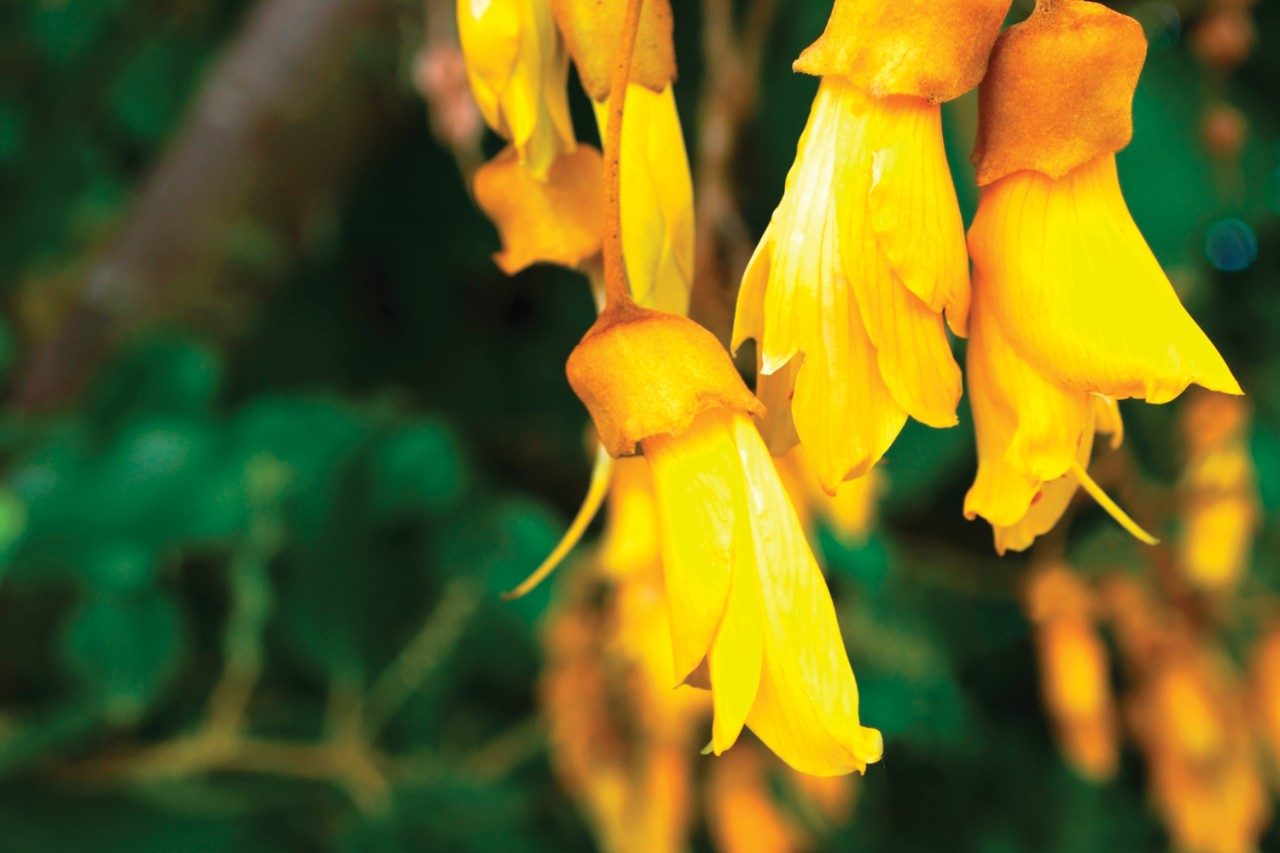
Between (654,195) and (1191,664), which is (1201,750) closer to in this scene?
(1191,664)

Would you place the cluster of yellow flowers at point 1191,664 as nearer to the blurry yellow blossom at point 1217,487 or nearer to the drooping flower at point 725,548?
the blurry yellow blossom at point 1217,487

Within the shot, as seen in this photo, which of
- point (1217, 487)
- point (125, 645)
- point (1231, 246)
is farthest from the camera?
point (1231, 246)

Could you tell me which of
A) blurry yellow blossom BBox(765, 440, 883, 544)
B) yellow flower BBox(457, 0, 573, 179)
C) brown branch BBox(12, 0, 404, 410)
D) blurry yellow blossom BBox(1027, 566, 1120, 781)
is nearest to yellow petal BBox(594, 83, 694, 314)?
yellow flower BBox(457, 0, 573, 179)

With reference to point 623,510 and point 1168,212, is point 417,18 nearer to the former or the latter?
point 623,510

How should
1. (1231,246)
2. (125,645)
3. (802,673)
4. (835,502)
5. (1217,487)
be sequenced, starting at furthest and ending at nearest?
(1231,246) < (1217,487) < (125,645) < (835,502) < (802,673)

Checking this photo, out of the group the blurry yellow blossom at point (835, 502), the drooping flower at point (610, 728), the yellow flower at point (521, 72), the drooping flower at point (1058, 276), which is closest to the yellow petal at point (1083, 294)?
the drooping flower at point (1058, 276)

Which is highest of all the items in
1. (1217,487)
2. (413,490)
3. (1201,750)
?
(413,490)

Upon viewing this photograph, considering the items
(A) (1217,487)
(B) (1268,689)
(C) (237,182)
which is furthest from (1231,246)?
(C) (237,182)

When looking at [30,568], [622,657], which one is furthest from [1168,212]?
[30,568]
